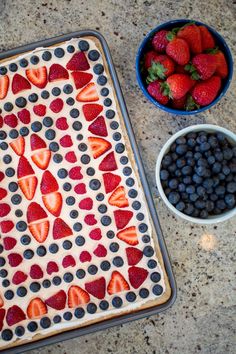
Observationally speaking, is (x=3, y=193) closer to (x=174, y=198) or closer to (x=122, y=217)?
(x=122, y=217)

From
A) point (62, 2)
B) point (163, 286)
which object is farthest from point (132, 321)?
point (62, 2)

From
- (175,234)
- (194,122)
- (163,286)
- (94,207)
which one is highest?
(194,122)

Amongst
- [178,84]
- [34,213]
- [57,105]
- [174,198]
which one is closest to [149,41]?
[178,84]

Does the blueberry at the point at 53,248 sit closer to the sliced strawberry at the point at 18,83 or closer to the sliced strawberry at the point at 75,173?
the sliced strawberry at the point at 75,173

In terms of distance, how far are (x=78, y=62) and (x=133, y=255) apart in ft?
1.52

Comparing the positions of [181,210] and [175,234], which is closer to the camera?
[181,210]

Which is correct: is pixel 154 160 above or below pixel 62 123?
below

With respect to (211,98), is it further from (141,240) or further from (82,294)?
(82,294)

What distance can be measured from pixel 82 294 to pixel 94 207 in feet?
0.67

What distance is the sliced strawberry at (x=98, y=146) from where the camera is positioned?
1.06m

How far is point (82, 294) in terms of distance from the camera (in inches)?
41.8

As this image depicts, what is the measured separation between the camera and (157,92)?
992 millimetres

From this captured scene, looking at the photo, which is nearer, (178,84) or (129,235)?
(178,84)

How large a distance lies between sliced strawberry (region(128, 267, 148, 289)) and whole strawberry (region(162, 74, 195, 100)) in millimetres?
408
